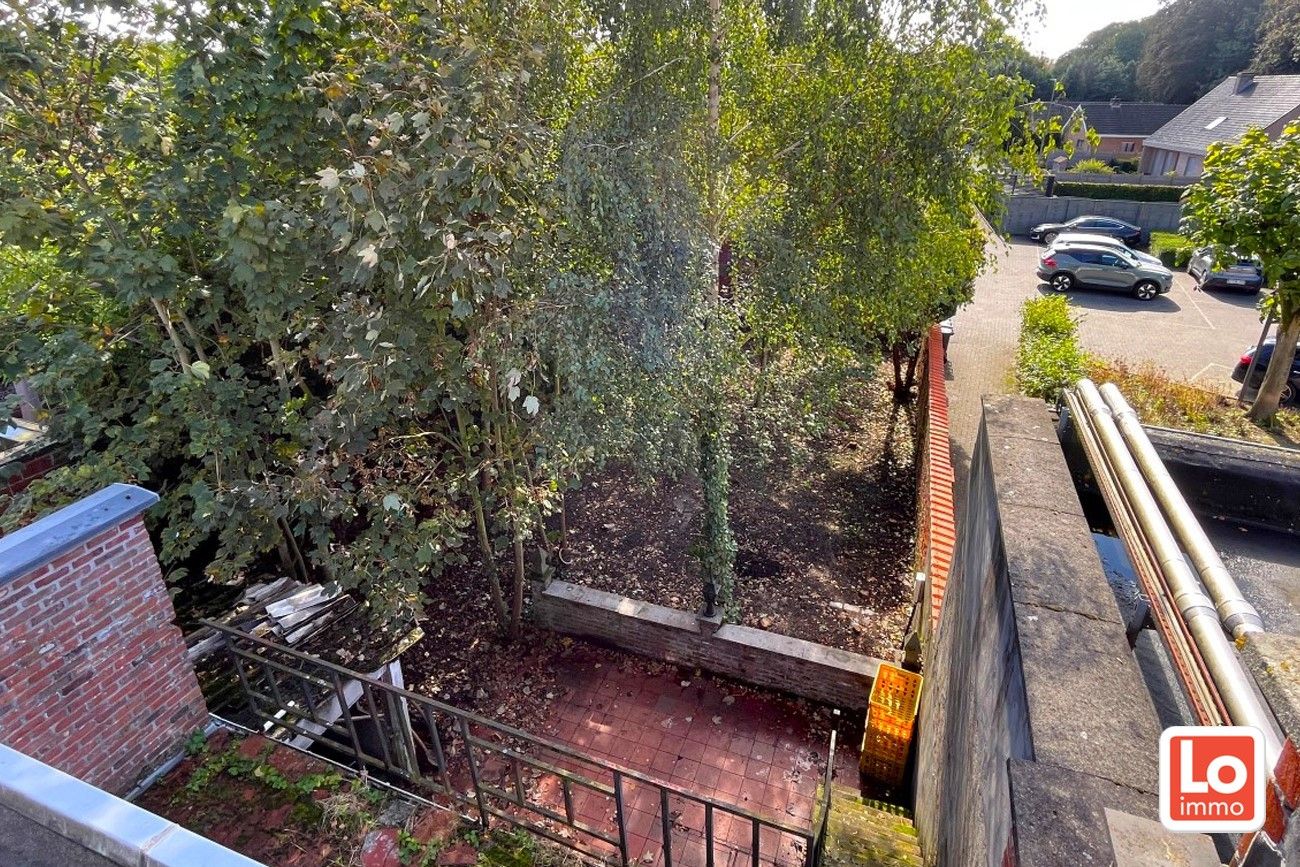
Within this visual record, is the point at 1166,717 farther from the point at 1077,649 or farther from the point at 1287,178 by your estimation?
the point at 1287,178

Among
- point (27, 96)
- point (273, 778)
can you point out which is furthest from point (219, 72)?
point (273, 778)

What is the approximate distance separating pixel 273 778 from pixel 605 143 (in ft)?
13.7

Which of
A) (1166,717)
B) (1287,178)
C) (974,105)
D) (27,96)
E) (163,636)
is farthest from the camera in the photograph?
(1287,178)

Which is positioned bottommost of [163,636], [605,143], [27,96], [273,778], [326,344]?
[273,778]

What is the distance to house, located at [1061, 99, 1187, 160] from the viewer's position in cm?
Answer: 3797

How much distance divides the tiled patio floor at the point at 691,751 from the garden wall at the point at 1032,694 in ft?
3.99

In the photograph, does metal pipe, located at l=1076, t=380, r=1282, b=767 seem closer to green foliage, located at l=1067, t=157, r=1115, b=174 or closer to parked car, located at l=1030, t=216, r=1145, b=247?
parked car, located at l=1030, t=216, r=1145, b=247

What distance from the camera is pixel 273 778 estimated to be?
3.68 meters

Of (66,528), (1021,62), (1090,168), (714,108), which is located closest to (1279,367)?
(1021,62)

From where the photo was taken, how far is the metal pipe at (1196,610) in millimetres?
1493

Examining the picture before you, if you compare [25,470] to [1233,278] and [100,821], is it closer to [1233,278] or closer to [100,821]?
[100,821]

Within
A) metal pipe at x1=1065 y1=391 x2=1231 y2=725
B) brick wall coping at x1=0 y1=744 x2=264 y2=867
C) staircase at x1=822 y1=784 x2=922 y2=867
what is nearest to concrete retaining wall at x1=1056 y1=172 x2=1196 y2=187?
staircase at x1=822 y1=784 x2=922 y2=867

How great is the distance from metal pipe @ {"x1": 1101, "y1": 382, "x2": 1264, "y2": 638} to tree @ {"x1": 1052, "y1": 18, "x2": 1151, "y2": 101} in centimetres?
5302

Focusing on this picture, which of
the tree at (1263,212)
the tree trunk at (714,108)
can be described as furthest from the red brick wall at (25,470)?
the tree at (1263,212)
